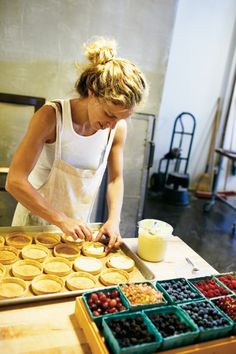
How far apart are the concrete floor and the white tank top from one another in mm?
2270

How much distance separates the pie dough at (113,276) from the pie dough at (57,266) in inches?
5.9

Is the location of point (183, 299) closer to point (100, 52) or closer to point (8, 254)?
point (8, 254)

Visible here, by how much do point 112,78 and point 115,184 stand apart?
693 mm

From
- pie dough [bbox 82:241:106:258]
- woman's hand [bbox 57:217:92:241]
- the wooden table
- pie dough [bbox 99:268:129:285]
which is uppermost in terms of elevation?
woman's hand [bbox 57:217:92:241]

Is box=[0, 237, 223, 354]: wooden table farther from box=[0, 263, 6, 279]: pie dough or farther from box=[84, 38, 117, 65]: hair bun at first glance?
box=[84, 38, 117, 65]: hair bun

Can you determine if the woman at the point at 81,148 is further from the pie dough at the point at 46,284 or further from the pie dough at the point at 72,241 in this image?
the pie dough at the point at 46,284

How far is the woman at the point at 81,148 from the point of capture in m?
1.43

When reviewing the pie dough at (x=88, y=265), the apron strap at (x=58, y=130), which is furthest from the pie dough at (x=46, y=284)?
the apron strap at (x=58, y=130)

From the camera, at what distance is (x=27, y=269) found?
4.43 ft

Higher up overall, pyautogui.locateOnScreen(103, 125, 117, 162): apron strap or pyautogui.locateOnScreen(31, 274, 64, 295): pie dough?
pyautogui.locateOnScreen(103, 125, 117, 162): apron strap

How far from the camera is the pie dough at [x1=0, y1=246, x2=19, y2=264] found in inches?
54.2

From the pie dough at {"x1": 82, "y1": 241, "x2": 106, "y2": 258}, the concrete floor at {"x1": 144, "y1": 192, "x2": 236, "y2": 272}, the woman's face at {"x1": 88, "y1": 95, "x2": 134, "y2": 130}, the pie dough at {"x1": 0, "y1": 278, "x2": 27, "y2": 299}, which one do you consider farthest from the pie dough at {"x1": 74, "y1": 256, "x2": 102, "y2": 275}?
the concrete floor at {"x1": 144, "y1": 192, "x2": 236, "y2": 272}

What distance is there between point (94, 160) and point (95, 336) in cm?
96

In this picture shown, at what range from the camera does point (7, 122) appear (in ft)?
9.54
